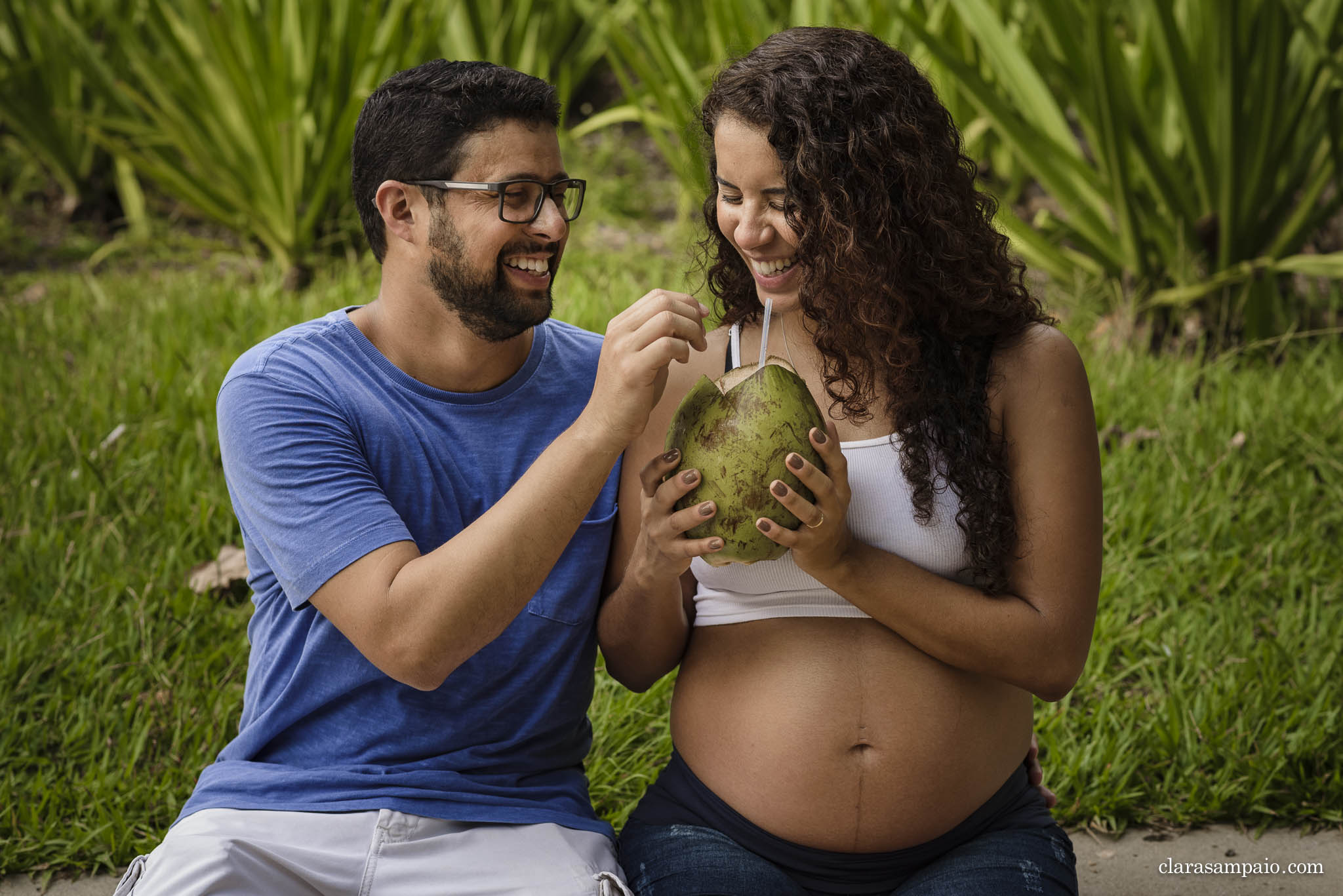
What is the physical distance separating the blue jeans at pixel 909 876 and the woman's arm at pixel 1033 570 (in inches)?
9.5

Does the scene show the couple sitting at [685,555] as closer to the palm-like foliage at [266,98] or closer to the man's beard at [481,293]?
the man's beard at [481,293]

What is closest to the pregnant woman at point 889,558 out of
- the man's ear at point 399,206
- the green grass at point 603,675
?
the man's ear at point 399,206

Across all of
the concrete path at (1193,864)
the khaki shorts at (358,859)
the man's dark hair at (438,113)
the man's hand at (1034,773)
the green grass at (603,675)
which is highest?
the man's dark hair at (438,113)

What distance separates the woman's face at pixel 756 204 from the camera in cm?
177

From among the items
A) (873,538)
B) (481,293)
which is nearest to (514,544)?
(481,293)

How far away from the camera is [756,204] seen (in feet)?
5.83

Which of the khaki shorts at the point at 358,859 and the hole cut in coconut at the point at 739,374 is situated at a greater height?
the hole cut in coconut at the point at 739,374

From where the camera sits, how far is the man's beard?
6.08 ft

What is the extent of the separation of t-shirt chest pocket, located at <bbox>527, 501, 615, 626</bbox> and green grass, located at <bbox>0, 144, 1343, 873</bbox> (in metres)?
0.84

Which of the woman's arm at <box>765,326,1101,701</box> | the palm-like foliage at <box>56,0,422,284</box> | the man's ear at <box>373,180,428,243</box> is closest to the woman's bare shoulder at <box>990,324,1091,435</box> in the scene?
the woman's arm at <box>765,326,1101,701</box>

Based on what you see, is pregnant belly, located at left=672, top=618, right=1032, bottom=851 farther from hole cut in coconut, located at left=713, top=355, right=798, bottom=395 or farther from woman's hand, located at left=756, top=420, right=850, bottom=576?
hole cut in coconut, located at left=713, top=355, right=798, bottom=395

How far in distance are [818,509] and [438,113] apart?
0.89 m

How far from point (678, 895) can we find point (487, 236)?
1039mm

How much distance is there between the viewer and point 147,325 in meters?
4.45
